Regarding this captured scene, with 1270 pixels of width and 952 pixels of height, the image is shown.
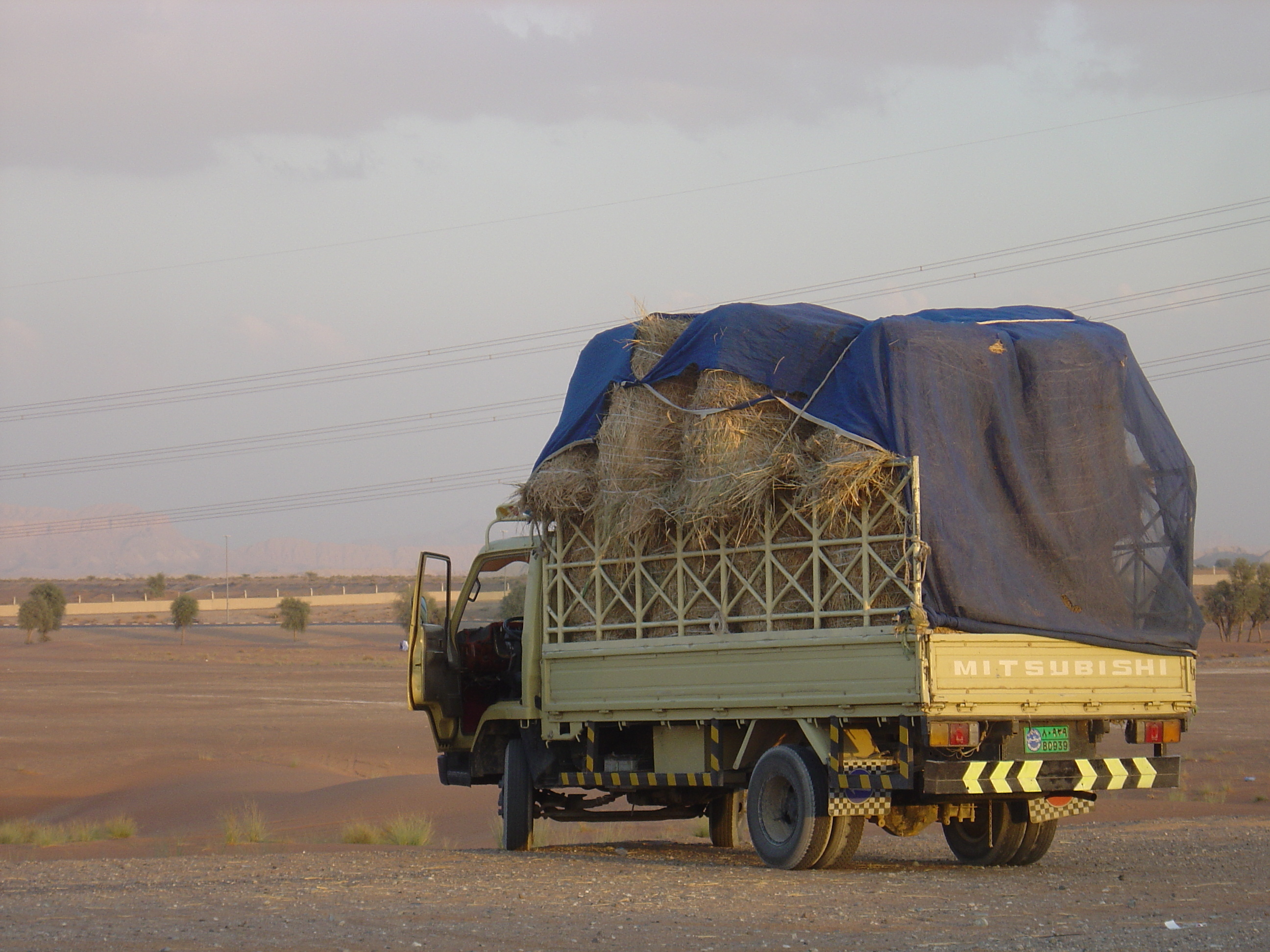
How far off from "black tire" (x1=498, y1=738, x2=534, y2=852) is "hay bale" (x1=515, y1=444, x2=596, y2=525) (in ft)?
7.83

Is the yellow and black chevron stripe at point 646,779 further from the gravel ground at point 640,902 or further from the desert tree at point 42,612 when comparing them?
the desert tree at point 42,612

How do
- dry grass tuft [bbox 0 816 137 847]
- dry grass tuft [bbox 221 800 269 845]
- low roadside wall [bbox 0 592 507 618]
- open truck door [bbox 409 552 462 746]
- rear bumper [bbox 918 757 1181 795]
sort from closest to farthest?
rear bumper [bbox 918 757 1181 795] → open truck door [bbox 409 552 462 746] → dry grass tuft [bbox 221 800 269 845] → dry grass tuft [bbox 0 816 137 847] → low roadside wall [bbox 0 592 507 618]

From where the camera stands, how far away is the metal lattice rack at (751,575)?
10789mm

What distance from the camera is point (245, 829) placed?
18188 mm

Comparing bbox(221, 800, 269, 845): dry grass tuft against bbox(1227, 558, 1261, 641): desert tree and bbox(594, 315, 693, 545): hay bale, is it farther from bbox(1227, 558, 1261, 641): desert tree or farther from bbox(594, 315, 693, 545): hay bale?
bbox(1227, 558, 1261, 641): desert tree

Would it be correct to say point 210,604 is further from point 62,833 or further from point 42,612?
point 62,833

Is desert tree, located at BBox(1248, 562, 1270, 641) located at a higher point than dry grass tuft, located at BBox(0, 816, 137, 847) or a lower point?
higher

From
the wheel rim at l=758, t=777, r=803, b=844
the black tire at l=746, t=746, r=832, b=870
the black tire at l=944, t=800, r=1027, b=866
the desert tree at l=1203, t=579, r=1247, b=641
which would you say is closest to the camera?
the black tire at l=746, t=746, r=832, b=870

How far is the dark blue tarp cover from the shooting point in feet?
35.7

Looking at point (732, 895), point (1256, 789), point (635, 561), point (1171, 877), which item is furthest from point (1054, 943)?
point (1256, 789)

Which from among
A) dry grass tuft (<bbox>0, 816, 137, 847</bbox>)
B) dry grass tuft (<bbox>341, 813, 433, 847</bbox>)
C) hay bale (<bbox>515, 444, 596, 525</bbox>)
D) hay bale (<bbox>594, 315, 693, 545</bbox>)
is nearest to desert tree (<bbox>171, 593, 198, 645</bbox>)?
dry grass tuft (<bbox>0, 816, 137, 847</bbox>)

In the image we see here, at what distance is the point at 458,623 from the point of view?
1526 centimetres

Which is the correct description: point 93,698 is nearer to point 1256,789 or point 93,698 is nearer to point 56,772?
point 56,772

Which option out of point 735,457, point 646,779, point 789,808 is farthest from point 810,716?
point 646,779
